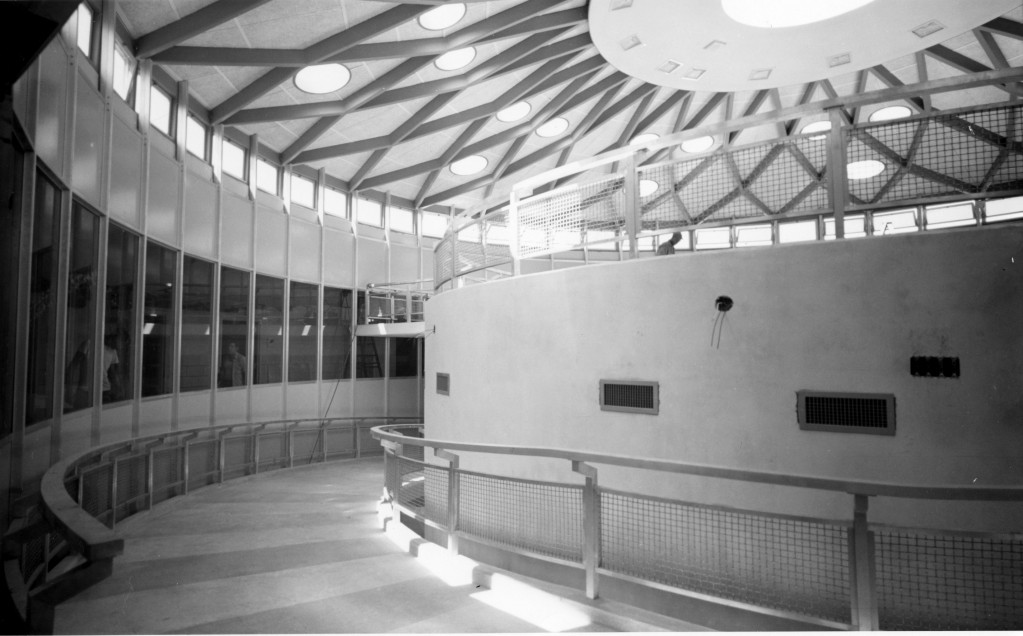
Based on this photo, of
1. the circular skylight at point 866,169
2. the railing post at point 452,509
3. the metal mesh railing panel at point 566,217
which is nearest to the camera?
the circular skylight at point 866,169

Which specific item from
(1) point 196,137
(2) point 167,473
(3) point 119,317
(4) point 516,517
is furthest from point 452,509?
(1) point 196,137

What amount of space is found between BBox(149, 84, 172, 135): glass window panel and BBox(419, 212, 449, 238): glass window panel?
9.17m

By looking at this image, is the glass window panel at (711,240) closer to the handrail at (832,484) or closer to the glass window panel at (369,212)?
the glass window panel at (369,212)

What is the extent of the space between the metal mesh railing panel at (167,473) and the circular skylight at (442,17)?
8.70 meters

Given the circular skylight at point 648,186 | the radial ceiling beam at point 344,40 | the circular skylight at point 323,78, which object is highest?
the circular skylight at point 323,78

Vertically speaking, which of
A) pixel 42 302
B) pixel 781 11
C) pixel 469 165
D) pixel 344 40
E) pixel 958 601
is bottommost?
pixel 958 601

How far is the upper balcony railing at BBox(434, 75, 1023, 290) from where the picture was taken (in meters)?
4.50

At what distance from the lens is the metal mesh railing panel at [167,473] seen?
9.59 meters

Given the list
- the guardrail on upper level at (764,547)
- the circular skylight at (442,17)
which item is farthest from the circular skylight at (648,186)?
the circular skylight at (442,17)

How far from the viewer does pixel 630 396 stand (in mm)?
5574

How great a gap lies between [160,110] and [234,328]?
188 inches

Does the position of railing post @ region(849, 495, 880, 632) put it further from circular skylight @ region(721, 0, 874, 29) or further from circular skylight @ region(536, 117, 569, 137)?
circular skylight @ region(536, 117, 569, 137)

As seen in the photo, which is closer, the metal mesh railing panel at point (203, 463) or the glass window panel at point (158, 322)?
the glass window panel at point (158, 322)

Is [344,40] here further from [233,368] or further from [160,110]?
[233,368]
